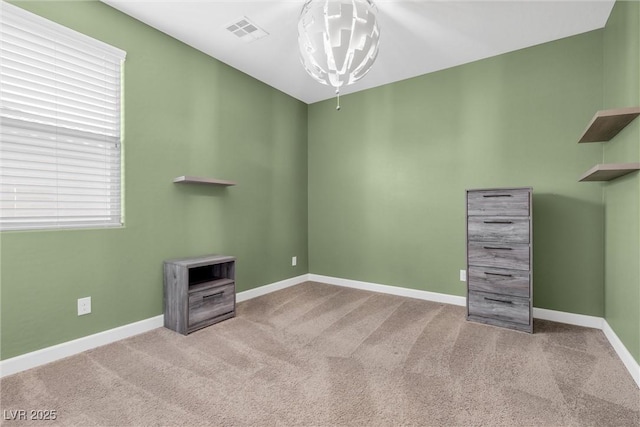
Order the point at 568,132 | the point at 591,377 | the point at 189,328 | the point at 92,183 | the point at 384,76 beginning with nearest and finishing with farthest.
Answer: the point at 591,377
the point at 92,183
the point at 189,328
the point at 568,132
the point at 384,76

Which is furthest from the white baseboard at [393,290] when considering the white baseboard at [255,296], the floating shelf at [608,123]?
the floating shelf at [608,123]

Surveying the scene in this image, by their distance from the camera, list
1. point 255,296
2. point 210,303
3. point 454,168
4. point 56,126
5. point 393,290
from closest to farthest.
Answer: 1. point 56,126
2. point 210,303
3. point 454,168
4. point 255,296
5. point 393,290

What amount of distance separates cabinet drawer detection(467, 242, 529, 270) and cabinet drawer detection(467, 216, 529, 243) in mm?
47

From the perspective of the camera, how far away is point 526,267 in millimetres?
2523

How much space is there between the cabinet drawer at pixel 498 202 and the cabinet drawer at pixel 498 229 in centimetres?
5

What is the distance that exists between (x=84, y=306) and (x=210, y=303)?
91 cm

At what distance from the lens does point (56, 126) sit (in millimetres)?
2100

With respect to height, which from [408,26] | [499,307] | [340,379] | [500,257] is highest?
[408,26]

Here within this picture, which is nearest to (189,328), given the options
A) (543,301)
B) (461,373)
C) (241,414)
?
(241,414)

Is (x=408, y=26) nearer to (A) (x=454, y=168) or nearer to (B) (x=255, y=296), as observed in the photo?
(A) (x=454, y=168)

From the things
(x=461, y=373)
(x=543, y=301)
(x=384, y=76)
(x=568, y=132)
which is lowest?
(x=461, y=373)

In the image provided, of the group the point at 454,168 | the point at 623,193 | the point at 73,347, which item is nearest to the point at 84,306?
the point at 73,347

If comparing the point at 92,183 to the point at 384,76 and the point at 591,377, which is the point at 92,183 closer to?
the point at 384,76

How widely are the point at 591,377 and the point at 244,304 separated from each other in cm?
292
